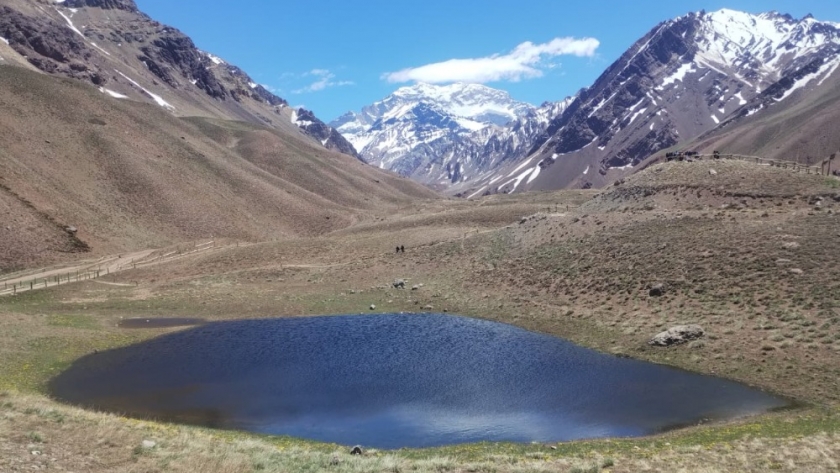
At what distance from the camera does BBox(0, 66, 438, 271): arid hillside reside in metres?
78.9

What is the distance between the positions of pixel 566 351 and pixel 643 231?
2227 centimetres

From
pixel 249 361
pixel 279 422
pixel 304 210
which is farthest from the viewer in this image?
pixel 304 210

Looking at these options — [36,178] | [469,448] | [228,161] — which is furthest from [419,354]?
[228,161]

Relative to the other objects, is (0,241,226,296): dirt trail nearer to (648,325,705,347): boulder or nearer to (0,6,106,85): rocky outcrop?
(648,325,705,347): boulder

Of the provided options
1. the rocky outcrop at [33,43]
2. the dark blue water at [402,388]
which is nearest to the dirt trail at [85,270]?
the dark blue water at [402,388]

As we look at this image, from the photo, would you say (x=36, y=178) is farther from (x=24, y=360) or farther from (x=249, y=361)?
(x=249, y=361)

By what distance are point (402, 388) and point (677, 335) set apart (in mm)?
19505

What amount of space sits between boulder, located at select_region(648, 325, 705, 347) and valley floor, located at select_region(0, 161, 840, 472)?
642 mm

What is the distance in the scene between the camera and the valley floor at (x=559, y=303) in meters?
20.3

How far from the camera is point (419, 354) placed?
41469 mm

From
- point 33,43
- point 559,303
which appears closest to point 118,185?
point 559,303

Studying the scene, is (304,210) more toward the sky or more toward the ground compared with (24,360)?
more toward the sky

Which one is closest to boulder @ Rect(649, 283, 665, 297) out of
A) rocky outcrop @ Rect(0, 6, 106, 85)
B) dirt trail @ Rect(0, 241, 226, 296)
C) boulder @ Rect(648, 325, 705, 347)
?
boulder @ Rect(648, 325, 705, 347)

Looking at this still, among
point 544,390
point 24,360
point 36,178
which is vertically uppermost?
point 36,178
